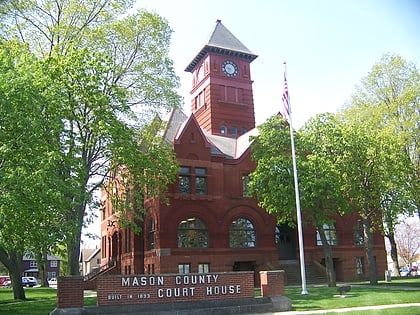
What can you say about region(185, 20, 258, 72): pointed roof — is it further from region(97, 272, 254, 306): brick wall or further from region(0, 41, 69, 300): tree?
region(97, 272, 254, 306): brick wall

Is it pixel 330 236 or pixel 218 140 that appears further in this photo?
pixel 218 140

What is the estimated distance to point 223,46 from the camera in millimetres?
54250

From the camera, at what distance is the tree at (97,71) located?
2462cm

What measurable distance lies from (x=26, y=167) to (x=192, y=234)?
2216 centimetres

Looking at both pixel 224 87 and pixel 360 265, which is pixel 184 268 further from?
pixel 224 87

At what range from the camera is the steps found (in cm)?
3865

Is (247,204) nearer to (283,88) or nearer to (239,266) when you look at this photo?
(239,266)

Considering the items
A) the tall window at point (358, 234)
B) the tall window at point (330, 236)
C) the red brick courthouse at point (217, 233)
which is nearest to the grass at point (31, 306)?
the red brick courthouse at point (217, 233)

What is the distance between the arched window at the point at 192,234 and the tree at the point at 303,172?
756 centimetres

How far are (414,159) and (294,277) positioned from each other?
14.2 m

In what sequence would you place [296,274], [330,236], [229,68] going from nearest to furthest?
1. [296,274]
2. [330,236]
3. [229,68]

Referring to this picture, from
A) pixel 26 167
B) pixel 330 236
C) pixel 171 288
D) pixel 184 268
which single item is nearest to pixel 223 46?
pixel 330 236

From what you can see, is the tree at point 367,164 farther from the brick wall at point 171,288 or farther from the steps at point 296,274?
the brick wall at point 171,288

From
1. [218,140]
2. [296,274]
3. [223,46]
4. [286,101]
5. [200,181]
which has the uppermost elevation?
[223,46]
